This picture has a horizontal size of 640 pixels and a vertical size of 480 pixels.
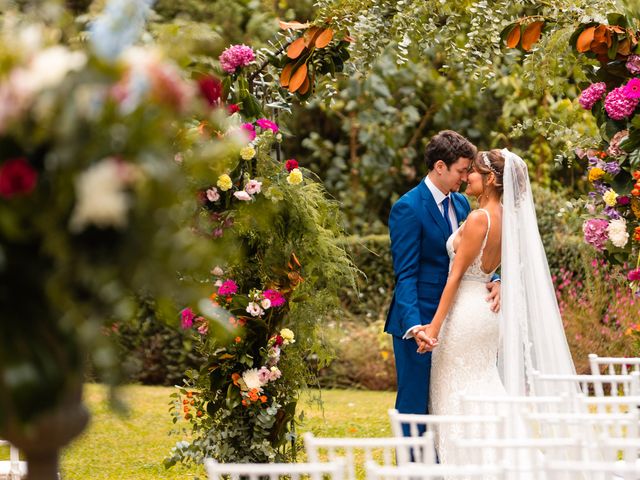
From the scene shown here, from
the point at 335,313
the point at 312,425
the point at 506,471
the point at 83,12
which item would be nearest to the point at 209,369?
the point at 335,313

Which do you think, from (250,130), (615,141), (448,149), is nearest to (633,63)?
(615,141)

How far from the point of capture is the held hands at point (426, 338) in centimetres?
506

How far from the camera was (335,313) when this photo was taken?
5.66 m

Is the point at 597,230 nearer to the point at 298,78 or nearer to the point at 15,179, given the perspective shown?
the point at 298,78

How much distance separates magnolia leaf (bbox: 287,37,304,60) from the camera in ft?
18.5

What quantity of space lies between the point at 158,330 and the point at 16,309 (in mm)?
9084

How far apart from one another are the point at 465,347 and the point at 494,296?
0.92 ft

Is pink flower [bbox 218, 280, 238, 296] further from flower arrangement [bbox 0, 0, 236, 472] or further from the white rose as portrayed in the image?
flower arrangement [bbox 0, 0, 236, 472]

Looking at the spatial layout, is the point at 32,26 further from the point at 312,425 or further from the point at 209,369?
the point at 312,425

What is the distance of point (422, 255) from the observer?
5.31 meters

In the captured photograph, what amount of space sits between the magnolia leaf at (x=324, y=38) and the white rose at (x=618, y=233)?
5.70 feet

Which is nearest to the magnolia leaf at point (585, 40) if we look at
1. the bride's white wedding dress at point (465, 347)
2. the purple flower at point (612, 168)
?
the purple flower at point (612, 168)

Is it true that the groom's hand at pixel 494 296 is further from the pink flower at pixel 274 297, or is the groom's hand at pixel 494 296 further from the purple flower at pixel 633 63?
the purple flower at pixel 633 63

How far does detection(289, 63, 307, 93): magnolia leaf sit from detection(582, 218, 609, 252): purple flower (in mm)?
1662
